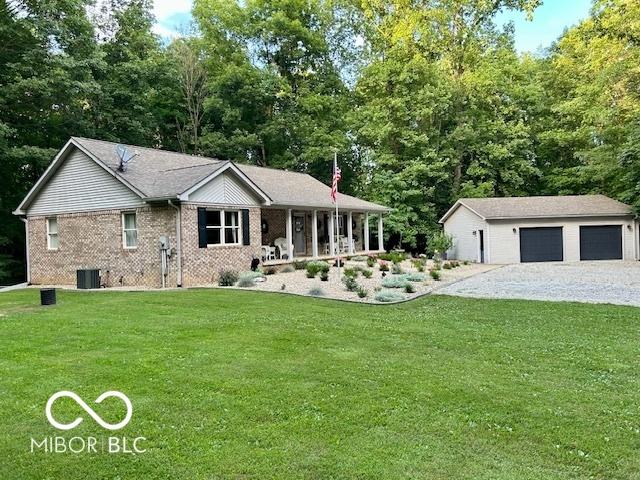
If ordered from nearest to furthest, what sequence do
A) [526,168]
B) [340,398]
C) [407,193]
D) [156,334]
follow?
1. [340,398]
2. [156,334]
3. [407,193]
4. [526,168]

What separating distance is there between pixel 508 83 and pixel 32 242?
29028mm

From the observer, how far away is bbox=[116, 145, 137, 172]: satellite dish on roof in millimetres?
16156

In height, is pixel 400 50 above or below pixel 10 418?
above

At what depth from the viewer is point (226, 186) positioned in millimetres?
16703

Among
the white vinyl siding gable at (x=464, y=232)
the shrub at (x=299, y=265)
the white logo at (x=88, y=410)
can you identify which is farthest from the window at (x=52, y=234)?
the white vinyl siding gable at (x=464, y=232)

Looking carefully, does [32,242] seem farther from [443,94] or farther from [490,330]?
[443,94]

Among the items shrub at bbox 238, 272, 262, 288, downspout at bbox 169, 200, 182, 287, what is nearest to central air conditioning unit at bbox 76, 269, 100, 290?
downspout at bbox 169, 200, 182, 287

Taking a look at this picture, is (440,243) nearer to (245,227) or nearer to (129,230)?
(245,227)

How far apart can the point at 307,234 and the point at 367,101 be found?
1586cm

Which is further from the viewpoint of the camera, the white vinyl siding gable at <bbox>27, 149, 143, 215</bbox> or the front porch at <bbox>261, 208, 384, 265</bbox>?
the front porch at <bbox>261, 208, 384, 265</bbox>

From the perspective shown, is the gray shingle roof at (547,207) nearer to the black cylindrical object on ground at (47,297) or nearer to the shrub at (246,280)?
the shrub at (246,280)

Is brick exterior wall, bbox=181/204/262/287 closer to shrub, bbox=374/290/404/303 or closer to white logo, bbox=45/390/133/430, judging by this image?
shrub, bbox=374/290/404/303

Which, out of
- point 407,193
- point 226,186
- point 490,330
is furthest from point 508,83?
point 490,330

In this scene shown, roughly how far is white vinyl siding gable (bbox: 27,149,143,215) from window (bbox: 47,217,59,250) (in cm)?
36
